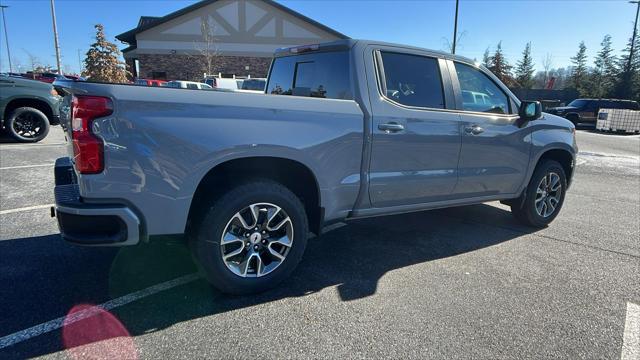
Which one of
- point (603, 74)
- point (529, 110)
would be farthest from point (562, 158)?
point (603, 74)

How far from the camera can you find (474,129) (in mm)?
4176

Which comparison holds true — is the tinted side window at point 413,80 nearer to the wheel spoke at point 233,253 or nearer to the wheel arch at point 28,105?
the wheel spoke at point 233,253

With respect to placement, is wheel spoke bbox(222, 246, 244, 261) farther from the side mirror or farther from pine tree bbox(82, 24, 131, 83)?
pine tree bbox(82, 24, 131, 83)

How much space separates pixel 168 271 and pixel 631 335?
3.49 metres

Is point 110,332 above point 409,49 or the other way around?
the other way around

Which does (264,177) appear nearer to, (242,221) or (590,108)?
(242,221)

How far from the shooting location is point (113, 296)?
3.18 metres

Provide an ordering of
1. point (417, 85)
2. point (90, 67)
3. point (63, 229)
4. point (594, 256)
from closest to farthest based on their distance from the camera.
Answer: point (63, 229) → point (417, 85) → point (594, 256) → point (90, 67)

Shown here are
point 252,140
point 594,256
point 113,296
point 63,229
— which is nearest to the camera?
point 63,229

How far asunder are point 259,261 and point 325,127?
1136 mm

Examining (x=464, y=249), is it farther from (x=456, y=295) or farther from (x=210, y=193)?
(x=210, y=193)

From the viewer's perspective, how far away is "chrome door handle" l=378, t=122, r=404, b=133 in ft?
11.6

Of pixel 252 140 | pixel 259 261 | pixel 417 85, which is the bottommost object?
pixel 259 261

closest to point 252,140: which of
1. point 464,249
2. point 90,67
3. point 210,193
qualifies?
point 210,193
